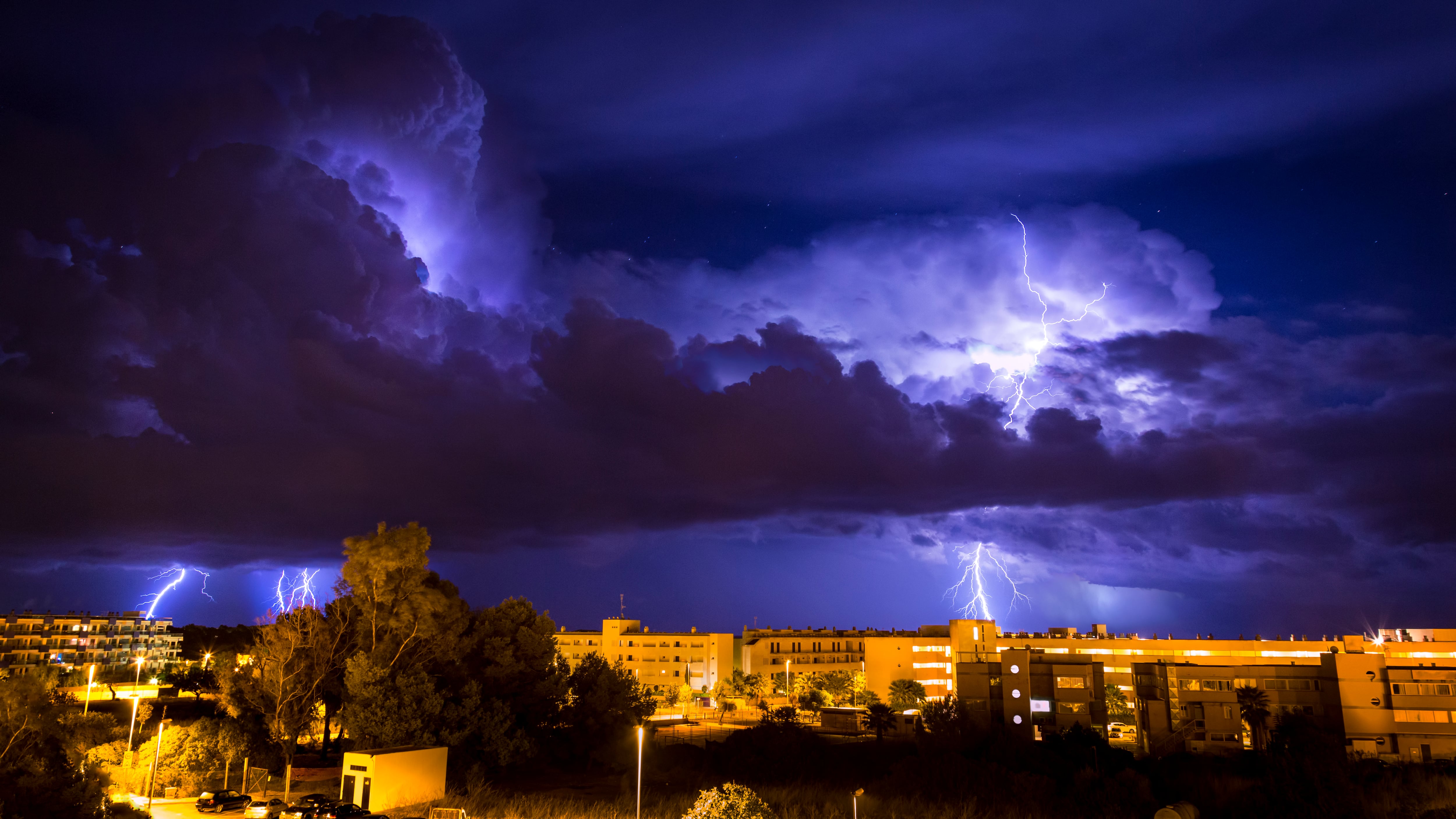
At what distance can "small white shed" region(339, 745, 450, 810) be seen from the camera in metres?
29.8

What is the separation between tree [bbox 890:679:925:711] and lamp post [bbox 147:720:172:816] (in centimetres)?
6122

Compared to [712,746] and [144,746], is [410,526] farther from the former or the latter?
[712,746]

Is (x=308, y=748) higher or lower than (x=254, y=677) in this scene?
lower

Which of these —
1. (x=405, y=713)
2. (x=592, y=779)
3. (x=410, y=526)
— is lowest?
(x=592, y=779)

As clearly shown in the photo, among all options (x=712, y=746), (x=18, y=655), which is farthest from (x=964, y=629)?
(x=18, y=655)

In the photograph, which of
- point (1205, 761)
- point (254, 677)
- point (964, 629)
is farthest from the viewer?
point (964, 629)

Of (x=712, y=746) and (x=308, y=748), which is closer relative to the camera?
(x=308, y=748)

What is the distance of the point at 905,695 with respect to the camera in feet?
283

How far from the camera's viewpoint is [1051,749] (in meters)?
51.9

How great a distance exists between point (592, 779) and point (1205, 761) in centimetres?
3399

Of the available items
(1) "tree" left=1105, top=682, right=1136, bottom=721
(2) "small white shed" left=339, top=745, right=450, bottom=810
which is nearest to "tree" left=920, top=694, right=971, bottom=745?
(1) "tree" left=1105, top=682, right=1136, bottom=721

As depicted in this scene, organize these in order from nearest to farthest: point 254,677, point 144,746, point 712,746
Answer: point 144,746, point 254,677, point 712,746

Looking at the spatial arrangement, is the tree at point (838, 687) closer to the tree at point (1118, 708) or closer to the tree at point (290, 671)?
the tree at point (1118, 708)

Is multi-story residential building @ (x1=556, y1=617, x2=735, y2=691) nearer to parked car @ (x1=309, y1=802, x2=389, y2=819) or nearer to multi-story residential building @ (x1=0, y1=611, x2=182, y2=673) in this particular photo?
multi-story residential building @ (x1=0, y1=611, x2=182, y2=673)
